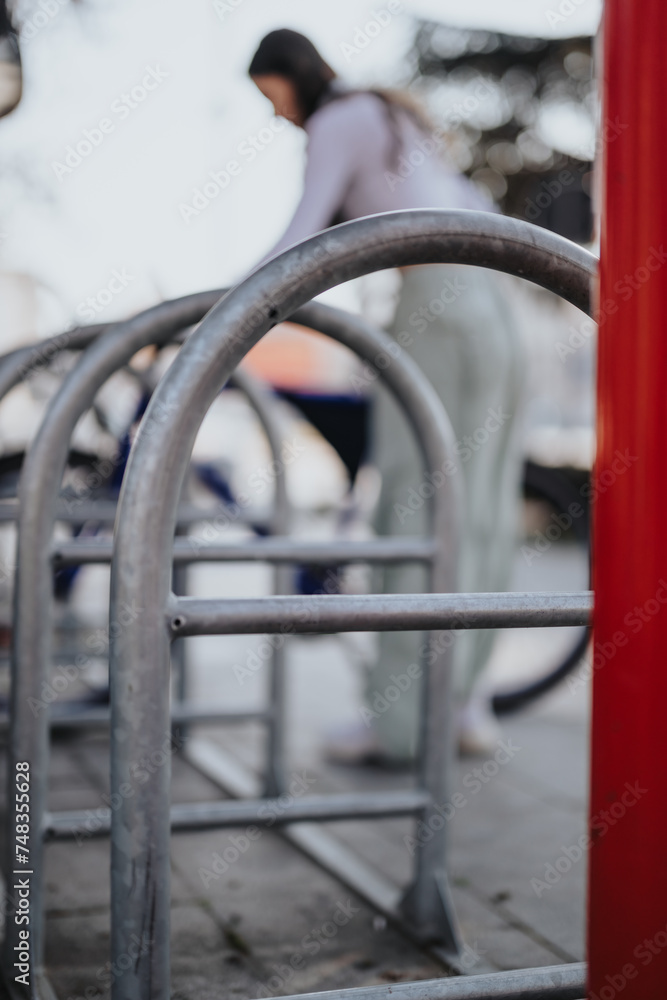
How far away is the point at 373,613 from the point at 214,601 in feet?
0.48

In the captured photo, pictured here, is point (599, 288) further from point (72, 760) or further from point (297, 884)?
point (72, 760)

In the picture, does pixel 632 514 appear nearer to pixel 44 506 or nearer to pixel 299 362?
pixel 44 506

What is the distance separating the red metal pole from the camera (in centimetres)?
78

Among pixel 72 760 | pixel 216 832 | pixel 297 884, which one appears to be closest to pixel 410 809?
pixel 297 884

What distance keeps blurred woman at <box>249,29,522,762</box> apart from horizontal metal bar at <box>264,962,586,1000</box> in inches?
51.8

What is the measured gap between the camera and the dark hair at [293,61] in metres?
2.18

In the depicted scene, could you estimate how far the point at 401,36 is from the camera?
909 cm

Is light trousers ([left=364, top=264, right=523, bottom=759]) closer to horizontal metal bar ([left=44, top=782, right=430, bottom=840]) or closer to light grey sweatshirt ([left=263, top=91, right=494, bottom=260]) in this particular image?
light grey sweatshirt ([left=263, top=91, right=494, bottom=260])

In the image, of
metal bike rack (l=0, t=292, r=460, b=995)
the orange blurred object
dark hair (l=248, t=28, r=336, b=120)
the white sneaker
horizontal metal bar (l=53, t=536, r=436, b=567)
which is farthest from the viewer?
the orange blurred object

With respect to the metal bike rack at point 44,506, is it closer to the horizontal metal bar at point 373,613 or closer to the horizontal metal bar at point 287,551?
the horizontal metal bar at point 287,551

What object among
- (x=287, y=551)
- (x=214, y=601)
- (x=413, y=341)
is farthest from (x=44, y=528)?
(x=413, y=341)

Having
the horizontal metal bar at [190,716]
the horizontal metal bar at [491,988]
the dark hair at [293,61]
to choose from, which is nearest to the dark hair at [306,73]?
the dark hair at [293,61]

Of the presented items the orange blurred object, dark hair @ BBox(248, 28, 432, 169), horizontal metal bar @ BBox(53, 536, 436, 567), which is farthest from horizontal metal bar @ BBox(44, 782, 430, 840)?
dark hair @ BBox(248, 28, 432, 169)

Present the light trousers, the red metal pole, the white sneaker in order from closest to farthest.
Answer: the red metal pole < the light trousers < the white sneaker
